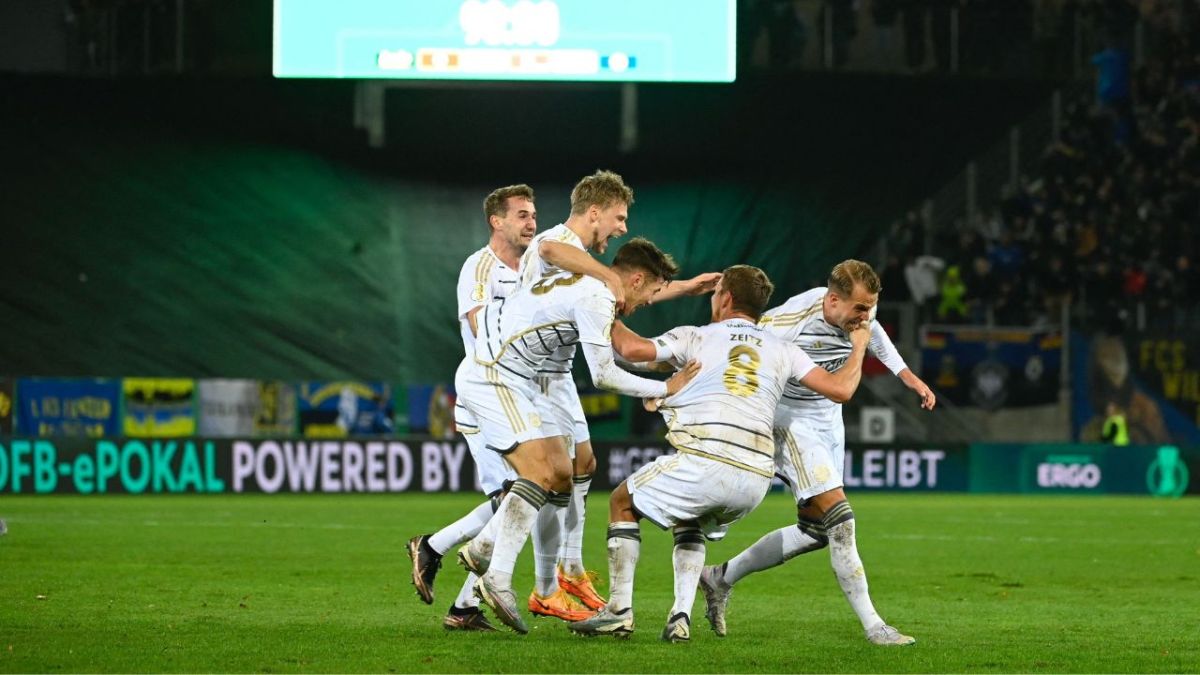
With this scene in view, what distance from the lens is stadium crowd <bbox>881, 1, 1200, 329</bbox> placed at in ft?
89.5

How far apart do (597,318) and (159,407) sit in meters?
16.6

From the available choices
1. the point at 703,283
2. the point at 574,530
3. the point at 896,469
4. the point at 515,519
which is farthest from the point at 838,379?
the point at 896,469

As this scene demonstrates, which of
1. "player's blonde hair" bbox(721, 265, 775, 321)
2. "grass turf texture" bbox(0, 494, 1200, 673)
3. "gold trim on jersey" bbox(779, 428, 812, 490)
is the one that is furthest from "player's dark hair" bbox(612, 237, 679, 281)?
"grass turf texture" bbox(0, 494, 1200, 673)

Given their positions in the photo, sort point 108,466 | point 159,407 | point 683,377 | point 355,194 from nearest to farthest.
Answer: point 683,377, point 108,466, point 159,407, point 355,194

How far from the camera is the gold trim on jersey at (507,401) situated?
25.5 ft

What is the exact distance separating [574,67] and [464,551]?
18.2 metres

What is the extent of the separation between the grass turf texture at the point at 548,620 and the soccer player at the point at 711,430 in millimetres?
364

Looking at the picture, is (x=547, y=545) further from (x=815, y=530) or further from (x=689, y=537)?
(x=815, y=530)

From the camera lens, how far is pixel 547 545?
8.26 metres

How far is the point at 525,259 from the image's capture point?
26.1 ft

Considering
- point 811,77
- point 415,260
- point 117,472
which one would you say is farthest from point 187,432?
point 811,77

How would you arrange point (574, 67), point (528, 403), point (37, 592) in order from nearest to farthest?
point (528, 403)
point (37, 592)
point (574, 67)

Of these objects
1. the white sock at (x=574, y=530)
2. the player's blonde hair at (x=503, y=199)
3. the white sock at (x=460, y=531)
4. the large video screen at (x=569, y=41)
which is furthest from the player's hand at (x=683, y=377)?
the large video screen at (x=569, y=41)

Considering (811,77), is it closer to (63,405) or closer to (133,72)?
(133,72)
